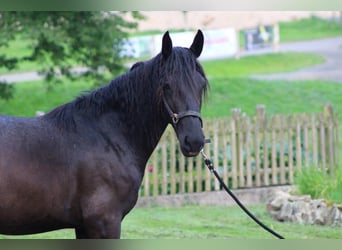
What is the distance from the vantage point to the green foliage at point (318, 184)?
386 inches

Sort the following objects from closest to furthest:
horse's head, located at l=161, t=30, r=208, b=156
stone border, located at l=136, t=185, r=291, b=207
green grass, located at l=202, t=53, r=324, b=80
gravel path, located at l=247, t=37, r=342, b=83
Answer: horse's head, located at l=161, t=30, r=208, b=156 < stone border, located at l=136, t=185, r=291, b=207 < gravel path, located at l=247, t=37, r=342, b=83 < green grass, located at l=202, t=53, r=324, b=80

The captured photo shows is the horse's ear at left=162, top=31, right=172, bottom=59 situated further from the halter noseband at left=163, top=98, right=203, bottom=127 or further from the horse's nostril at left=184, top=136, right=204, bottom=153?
the horse's nostril at left=184, top=136, right=204, bottom=153

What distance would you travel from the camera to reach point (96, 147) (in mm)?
4566

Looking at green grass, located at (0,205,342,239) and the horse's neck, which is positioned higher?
the horse's neck

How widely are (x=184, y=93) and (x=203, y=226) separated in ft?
16.8

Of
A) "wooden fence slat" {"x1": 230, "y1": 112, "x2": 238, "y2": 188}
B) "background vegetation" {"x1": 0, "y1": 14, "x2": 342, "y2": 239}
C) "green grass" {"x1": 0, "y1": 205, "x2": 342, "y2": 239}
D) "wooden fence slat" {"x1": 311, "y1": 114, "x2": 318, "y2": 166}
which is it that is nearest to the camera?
"green grass" {"x1": 0, "y1": 205, "x2": 342, "y2": 239}

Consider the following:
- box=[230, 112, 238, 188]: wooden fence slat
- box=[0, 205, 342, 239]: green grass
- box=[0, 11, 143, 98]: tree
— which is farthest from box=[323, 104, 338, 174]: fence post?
box=[0, 11, 143, 98]: tree

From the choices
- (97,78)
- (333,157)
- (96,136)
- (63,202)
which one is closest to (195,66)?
(96,136)

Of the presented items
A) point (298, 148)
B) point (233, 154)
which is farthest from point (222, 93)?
point (233, 154)

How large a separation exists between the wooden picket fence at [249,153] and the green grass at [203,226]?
1.78 ft

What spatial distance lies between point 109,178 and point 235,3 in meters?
1.33

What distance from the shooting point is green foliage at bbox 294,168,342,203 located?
32.2ft

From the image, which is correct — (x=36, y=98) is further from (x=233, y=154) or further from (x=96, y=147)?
(x=96, y=147)

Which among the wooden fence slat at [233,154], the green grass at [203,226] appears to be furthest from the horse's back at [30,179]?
the wooden fence slat at [233,154]
